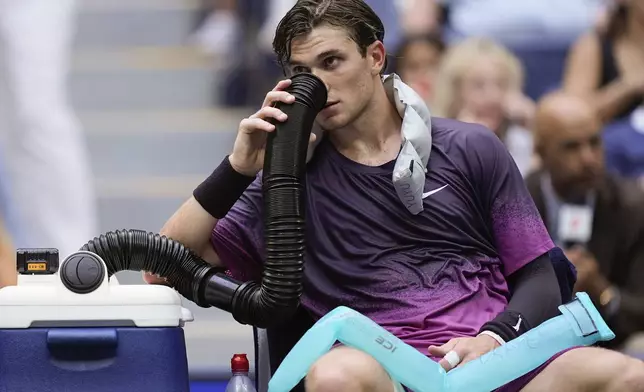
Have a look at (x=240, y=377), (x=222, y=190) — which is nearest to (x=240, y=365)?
(x=240, y=377)

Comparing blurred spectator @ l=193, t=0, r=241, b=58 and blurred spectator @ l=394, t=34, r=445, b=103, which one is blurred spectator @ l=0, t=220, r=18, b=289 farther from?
blurred spectator @ l=193, t=0, r=241, b=58

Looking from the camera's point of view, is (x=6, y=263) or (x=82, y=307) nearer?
(x=82, y=307)

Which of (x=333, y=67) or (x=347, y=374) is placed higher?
(x=333, y=67)

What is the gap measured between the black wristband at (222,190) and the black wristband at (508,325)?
57cm

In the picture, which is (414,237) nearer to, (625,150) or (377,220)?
(377,220)

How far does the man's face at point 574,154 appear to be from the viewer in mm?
5047

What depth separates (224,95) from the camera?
6926mm

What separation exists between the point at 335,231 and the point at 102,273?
552 millimetres

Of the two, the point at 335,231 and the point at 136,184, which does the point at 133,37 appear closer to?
the point at 136,184

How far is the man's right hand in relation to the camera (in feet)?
10.3

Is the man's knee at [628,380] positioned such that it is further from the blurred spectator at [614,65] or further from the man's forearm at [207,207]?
the blurred spectator at [614,65]

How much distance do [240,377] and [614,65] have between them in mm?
3161

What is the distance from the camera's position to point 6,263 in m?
4.55

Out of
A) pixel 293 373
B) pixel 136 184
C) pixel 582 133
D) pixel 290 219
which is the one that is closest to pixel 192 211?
pixel 290 219
